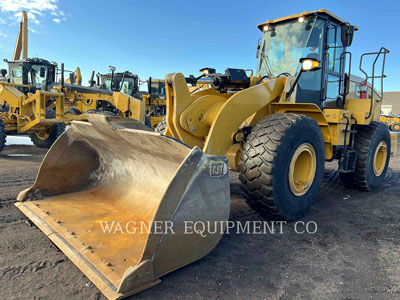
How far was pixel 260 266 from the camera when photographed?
2.67 metres

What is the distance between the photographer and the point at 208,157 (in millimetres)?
2432

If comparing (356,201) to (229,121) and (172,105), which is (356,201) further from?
(172,105)

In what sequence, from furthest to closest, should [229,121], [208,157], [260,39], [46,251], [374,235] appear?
[260,39]
[374,235]
[229,121]
[46,251]
[208,157]

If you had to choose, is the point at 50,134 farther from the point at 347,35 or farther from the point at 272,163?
the point at 347,35

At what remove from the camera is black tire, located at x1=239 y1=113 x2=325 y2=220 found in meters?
3.21

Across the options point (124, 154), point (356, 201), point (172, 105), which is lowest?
point (356, 201)

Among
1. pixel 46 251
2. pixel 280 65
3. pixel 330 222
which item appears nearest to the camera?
pixel 46 251

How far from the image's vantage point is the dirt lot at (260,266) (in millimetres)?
2281

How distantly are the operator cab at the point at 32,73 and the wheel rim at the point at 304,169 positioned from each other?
956 cm

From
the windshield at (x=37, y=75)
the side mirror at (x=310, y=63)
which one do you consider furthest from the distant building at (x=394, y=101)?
the side mirror at (x=310, y=63)

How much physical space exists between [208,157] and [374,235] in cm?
234

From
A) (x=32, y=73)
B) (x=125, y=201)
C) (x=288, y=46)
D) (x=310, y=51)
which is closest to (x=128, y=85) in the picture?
(x=32, y=73)

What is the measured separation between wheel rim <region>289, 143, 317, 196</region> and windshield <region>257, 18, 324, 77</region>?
1277mm

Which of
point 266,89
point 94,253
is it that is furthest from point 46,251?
point 266,89
